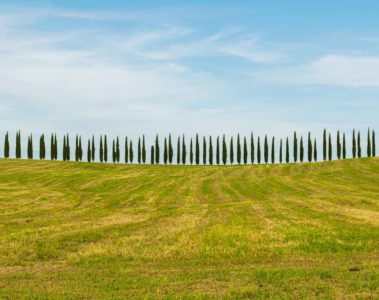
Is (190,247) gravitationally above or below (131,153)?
below

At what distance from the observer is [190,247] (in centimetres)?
2248

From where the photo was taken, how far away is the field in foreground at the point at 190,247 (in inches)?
587

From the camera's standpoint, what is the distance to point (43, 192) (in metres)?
59.7

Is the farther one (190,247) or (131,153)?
(131,153)

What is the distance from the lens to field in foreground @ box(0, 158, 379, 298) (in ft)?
48.9

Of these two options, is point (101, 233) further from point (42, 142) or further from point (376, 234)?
point (42, 142)

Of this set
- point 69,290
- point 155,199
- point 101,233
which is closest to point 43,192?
point 155,199

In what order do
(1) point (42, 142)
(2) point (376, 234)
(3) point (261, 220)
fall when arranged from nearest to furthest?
(2) point (376, 234) → (3) point (261, 220) → (1) point (42, 142)

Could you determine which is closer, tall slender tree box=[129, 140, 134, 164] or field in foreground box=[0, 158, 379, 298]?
field in foreground box=[0, 158, 379, 298]

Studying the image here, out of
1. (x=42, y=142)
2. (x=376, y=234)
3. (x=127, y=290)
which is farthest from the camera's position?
(x=42, y=142)

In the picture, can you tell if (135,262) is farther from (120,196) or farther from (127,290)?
(120,196)

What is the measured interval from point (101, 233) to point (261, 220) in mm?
10941

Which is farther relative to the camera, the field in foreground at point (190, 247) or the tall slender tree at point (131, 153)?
the tall slender tree at point (131, 153)

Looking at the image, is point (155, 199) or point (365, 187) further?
point (365, 187)
